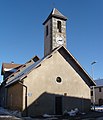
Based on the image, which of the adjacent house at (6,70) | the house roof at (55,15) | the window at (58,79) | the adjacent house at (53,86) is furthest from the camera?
the adjacent house at (6,70)

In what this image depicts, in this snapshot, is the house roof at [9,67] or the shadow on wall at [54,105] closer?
the shadow on wall at [54,105]

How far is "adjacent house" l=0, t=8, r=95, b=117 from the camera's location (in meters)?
21.9

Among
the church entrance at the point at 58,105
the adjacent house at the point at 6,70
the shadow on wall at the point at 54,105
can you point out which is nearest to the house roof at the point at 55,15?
the shadow on wall at the point at 54,105

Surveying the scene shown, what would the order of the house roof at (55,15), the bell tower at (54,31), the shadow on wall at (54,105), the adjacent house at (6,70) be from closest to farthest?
the shadow on wall at (54,105) → the bell tower at (54,31) → the house roof at (55,15) → the adjacent house at (6,70)

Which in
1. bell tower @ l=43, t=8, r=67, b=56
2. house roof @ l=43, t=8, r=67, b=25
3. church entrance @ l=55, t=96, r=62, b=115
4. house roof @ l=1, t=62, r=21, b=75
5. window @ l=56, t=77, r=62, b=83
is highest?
house roof @ l=43, t=8, r=67, b=25

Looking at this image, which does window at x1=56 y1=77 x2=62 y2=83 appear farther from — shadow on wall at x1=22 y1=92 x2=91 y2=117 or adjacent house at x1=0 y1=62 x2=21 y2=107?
adjacent house at x1=0 y1=62 x2=21 y2=107

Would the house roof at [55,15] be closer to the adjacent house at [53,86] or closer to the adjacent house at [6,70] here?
the adjacent house at [53,86]

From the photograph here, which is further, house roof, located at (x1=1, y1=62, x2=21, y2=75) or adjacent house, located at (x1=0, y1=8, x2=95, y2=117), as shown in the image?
house roof, located at (x1=1, y1=62, x2=21, y2=75)

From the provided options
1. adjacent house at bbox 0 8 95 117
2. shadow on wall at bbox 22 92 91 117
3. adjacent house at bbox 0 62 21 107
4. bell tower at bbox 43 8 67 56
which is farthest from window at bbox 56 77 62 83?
adjacent house at bbox 0 62 21 107

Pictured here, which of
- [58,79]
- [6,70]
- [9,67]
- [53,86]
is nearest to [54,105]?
[53,86]

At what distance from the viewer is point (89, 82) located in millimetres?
25875

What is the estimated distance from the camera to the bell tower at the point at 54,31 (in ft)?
89.9

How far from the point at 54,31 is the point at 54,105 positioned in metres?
9.34

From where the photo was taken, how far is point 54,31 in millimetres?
27625
